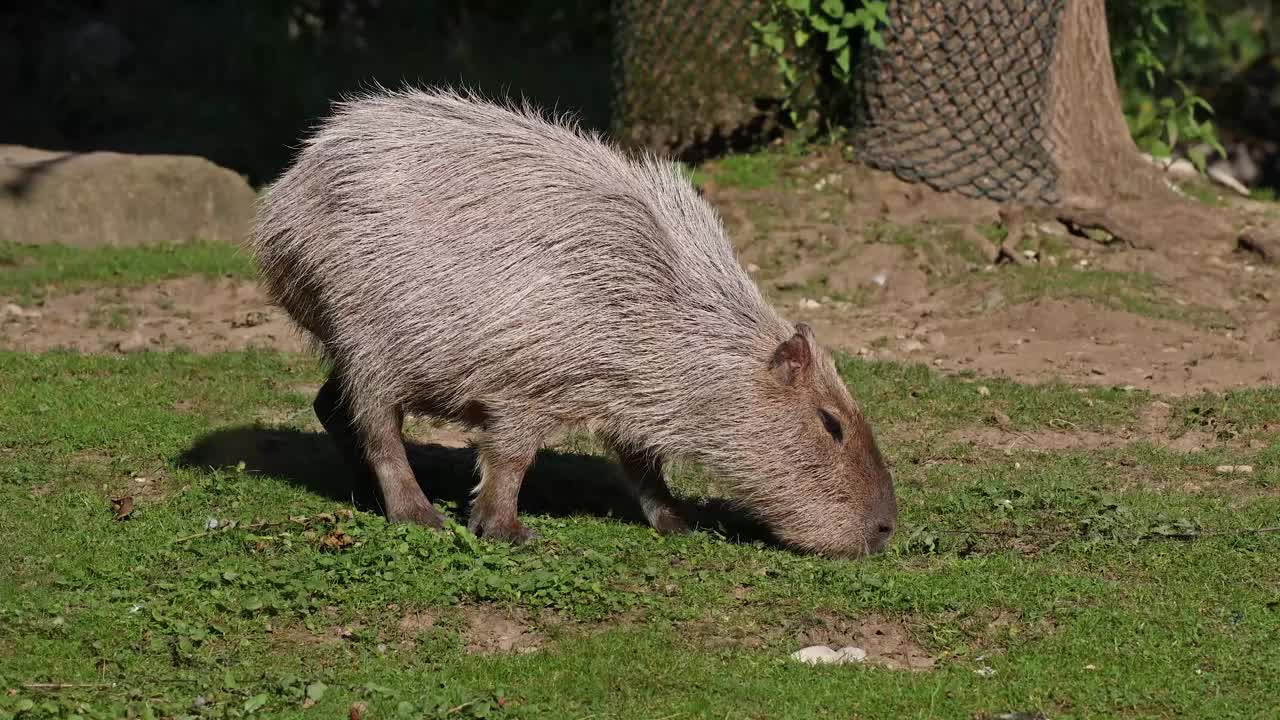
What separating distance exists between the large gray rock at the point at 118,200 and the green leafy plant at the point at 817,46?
3.42 meters

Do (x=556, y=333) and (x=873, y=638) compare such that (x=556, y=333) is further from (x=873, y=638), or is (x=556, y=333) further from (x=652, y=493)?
(x=873, y=638)

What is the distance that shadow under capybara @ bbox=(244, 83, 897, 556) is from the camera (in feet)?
17.5

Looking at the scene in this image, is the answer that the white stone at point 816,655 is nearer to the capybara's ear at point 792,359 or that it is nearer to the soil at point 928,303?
the capybara's ear at point 792,359

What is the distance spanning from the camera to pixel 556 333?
17.4 feet

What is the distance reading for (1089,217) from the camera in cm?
932

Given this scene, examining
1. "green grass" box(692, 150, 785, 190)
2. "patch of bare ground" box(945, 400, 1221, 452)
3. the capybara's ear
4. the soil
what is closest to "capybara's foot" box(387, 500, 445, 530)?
the capybara's ear

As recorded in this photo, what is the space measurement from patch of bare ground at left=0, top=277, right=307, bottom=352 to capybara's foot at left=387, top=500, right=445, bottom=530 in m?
2.46

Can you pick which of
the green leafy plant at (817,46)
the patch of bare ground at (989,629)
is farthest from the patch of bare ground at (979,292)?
the patch of bare ground at (989,629)

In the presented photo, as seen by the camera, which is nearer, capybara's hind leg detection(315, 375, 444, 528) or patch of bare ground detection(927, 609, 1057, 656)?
patch of bare ground detection(927, 609, 1057, 656)

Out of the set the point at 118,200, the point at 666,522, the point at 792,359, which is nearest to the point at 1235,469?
the point at 792,359

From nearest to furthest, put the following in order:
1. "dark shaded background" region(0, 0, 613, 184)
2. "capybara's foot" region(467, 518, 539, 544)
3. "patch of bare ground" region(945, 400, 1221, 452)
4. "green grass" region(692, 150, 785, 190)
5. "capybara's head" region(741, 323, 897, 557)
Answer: "capybara's head" region(741, 323, 897, 557), "capybara's foot" region(467, 518, 539, 544), "patch of bare ground" region(945, 400, 1221, 452), "green grass" region(692, 150, 785, 190), "dark shaded background" region(0, 0, 613, 184)

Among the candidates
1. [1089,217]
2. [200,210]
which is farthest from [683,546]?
[200,210]

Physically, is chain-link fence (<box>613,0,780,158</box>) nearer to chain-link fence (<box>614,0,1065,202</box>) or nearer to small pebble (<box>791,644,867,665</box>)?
chain-link fence (<box>614,0,1065,202</box>)

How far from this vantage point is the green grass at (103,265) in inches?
342
